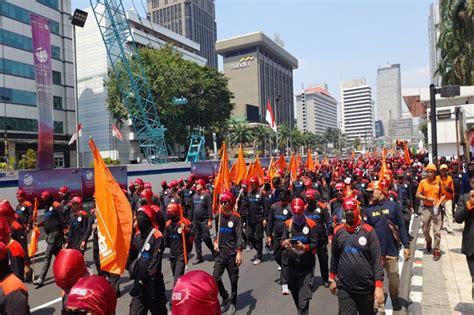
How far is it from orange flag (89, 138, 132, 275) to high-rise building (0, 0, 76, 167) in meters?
38.6

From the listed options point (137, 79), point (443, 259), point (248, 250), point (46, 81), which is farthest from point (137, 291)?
point (137, 79)

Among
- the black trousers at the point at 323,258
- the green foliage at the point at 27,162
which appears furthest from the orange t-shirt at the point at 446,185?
the green foliage at the point at 27,162

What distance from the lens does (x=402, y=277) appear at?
299 inches

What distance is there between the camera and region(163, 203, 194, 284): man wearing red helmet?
641cm

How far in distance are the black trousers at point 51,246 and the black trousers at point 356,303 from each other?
620cm

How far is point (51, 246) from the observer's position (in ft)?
27.4

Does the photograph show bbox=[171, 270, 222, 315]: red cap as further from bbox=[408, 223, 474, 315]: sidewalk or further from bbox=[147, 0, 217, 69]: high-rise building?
bbox=[147, 0, 217, 69]: high-rise building

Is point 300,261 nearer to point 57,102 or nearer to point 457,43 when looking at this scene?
point 457,43

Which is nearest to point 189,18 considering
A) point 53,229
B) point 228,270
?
point 53,229

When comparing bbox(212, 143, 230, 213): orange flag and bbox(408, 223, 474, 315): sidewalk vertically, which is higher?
bbox(212, 143, 230, 213): orange flag

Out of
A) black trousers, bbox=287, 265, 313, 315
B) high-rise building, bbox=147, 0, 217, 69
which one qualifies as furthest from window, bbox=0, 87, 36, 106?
high-rise building, bbox=147, 0, 217, 69

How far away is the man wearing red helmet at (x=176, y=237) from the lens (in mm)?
6414

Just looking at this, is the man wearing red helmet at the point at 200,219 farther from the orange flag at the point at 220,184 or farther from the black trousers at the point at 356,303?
the black trousers at the point at 356,303

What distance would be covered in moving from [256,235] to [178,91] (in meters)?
34.2
